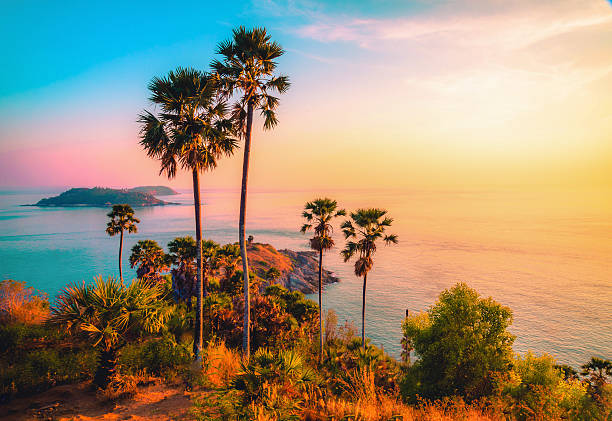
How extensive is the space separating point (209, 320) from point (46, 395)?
913cm

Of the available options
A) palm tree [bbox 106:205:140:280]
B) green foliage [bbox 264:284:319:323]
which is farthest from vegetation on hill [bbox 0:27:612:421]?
palm tree [bbox 106:205:140:280]

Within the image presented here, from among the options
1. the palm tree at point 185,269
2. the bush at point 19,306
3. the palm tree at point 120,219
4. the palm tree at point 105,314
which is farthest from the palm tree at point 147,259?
the palm tree at point 105,314

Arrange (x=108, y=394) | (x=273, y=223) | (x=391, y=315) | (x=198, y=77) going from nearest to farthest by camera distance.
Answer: (x=108, y=394)
(x=198, y=77)
(x=391, y=315)
(x=273, y=223)

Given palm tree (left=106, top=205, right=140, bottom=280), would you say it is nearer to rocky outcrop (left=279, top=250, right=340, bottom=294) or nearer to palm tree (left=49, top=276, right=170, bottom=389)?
palm tree (left=49, top=276, right=170, bottom=389)

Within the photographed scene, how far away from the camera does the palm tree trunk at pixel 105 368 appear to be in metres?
6.97

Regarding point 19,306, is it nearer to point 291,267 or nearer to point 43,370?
point 43,370

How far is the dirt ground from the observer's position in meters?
5.95

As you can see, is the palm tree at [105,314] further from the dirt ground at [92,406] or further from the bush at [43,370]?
the bush at [43,370]

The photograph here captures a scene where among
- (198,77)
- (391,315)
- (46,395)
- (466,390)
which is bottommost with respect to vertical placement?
(391,315)

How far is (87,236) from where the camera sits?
11738cm

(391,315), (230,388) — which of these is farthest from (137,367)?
(391,315)

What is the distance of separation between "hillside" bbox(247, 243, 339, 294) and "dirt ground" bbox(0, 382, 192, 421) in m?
59.9

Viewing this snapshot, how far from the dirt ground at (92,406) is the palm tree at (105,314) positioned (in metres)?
0.57

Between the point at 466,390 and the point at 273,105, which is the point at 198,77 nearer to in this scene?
the point at 273,105
